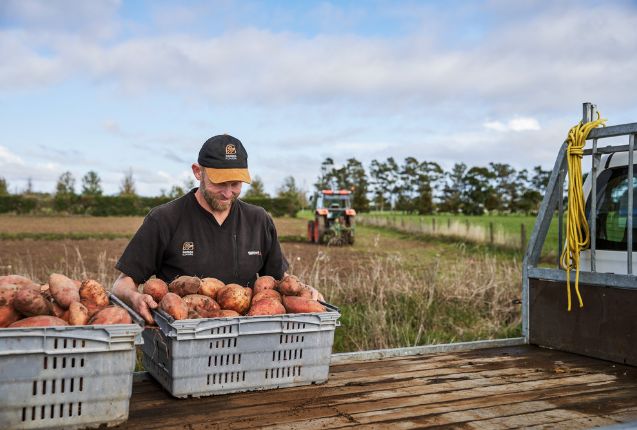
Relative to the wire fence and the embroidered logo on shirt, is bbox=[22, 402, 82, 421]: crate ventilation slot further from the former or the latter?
the wire fence

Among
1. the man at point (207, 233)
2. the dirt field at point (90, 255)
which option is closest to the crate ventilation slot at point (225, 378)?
the man at point (207, 233)

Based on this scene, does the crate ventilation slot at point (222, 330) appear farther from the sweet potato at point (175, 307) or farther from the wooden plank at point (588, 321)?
the wooden plank at point (588, 321)

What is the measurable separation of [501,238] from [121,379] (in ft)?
66.8

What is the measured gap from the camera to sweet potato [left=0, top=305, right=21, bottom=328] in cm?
213

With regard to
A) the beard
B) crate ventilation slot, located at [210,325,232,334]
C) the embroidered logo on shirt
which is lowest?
crate ventilation slot, located at [210,325,232,334]

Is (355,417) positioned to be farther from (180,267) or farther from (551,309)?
(551,309)

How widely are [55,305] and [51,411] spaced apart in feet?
1.54

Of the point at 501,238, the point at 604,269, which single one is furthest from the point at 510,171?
the point at 604,269

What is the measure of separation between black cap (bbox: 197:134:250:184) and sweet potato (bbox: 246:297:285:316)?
2.79 ft

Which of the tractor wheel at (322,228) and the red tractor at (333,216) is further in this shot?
the tractor wheel at (322,228)

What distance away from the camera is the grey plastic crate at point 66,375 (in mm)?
1940

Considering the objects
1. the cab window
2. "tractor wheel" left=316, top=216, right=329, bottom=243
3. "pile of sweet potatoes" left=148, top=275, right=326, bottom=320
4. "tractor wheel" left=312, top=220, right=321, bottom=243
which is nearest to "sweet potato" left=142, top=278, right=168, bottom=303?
"pile of sweet potatoes" left=148, top=275, right=326, bottom=320

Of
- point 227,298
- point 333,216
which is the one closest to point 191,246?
point 227,298

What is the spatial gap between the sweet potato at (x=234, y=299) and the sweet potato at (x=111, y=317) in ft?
1.86
